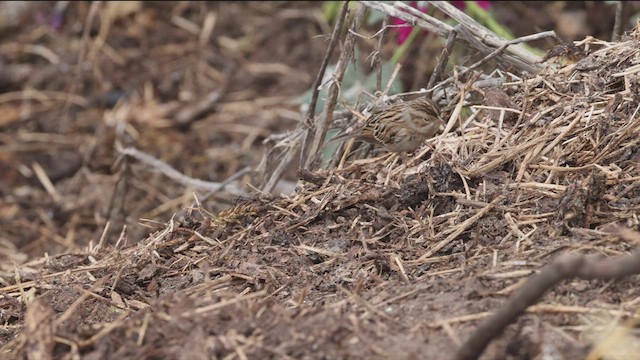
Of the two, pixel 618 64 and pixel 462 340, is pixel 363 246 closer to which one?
pixel 462 340

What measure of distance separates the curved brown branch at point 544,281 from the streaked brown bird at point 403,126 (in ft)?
4.51

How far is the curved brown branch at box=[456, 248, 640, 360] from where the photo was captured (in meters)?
1.89

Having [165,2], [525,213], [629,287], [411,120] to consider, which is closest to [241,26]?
[165,2]

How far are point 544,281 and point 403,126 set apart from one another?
1446mm

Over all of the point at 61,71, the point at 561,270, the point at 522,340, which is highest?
the point at 561,270

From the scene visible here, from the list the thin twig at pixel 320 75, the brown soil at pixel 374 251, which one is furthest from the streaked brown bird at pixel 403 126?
the thin twig at pixel 320 75

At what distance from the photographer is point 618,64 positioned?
3451 mm

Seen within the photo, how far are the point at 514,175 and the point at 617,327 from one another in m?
0.99

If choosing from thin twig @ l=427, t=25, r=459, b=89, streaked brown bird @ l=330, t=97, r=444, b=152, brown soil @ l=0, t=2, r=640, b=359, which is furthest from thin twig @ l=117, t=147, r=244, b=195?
thin twig @ l=427, t=25, r=459, b=89

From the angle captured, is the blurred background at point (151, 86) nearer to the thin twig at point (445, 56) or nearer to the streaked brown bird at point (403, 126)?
the thin twig at point (445, 56)

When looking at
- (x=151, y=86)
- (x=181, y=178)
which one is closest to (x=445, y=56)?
(x=181, y=178)

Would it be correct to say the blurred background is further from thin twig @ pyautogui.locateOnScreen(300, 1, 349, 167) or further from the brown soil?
thin twig @ pyautogui.locateOnScreen(300, 1, 349, 167)

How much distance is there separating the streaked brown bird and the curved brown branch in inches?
54.2

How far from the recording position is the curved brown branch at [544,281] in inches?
74.3
